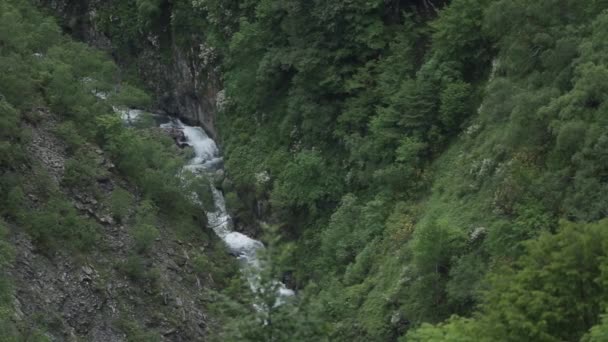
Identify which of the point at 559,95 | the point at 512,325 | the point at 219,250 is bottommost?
the point at 219,250

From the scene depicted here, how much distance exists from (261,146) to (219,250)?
229 inches

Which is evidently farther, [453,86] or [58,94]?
[58,94]

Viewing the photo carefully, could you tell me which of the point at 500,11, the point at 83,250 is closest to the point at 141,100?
the point at 83,250

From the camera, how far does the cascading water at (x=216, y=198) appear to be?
3977cm

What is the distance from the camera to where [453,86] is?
34312mm

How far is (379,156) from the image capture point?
36.1 metres

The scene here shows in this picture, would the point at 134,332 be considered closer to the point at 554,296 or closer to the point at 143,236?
the point at 143,236

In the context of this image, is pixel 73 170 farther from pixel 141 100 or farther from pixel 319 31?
pixel 319 31

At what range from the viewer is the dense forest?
25.2 metres

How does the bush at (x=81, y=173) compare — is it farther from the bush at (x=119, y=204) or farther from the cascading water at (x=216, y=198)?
the cascading water at (x=216, y=198)

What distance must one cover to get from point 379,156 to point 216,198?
9.45 metres

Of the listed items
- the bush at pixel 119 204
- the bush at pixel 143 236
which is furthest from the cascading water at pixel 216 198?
the bush at pixel 119 204

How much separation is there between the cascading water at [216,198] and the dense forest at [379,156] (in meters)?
0.77

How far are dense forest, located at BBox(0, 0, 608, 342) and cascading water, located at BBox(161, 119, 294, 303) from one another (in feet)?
2.52
